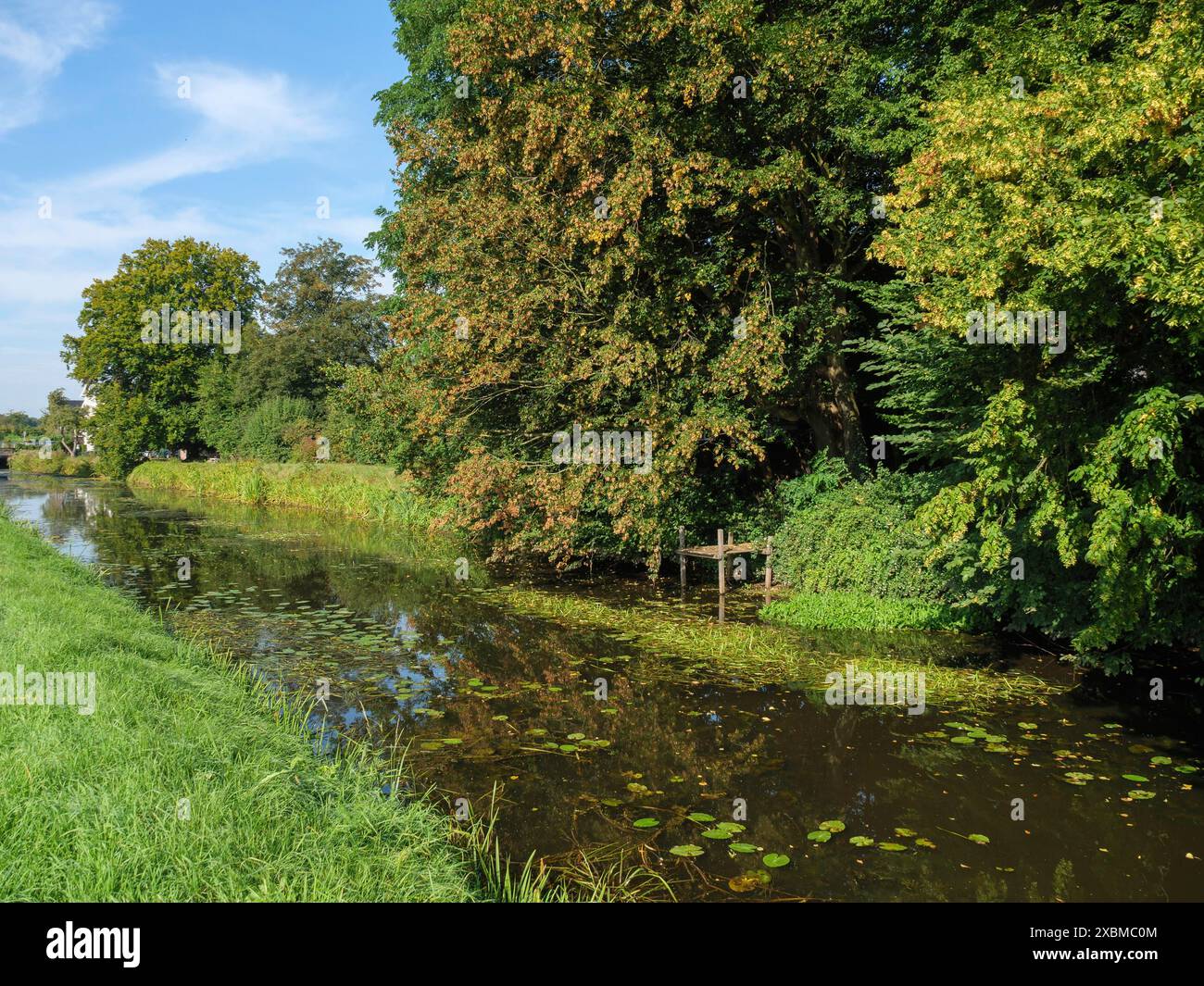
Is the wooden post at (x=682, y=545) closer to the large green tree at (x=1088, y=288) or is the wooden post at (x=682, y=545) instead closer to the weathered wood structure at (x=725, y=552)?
the weathered wood structure at (x=725, y=552)

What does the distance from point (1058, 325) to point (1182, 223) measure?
71.6 inches

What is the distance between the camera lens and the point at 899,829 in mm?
6434

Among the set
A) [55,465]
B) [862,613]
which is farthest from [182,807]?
[55,465]

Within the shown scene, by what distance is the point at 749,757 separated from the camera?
796 cm

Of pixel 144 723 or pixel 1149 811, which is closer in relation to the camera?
pixel 144 723

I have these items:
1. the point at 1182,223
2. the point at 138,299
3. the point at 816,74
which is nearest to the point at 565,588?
the point at 816,74

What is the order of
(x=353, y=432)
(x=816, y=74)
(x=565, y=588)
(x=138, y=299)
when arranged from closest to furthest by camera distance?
(x=816, y=74) → (x=565, y=588) → (x=353, y=432) → (x=138, y=299)

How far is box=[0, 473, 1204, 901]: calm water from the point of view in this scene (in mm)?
5867

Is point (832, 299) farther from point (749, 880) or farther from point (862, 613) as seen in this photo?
point (749, 880)

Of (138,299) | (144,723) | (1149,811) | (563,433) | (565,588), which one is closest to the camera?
(144,723)

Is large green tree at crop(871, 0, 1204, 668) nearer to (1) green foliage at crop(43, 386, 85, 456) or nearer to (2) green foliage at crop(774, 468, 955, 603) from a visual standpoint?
(2) green foliage at crop(774, 468, 955, 603)

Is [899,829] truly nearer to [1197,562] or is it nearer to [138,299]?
[1197,562]

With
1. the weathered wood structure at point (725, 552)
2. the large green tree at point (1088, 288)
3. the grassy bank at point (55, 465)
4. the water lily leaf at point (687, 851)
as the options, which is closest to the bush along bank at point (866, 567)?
the weathered wood structure at point (725, 552)

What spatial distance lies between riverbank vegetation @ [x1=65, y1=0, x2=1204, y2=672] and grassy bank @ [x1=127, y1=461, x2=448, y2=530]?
39.7 ft
